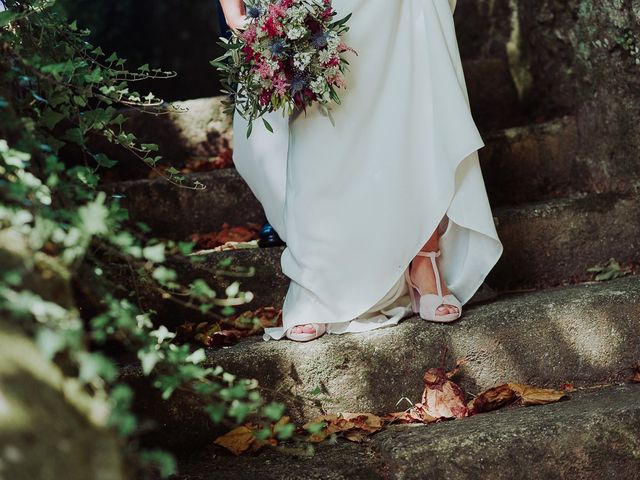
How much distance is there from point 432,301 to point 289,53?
3.29ft

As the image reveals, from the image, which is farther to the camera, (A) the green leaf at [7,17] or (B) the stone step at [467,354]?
(B) the stone step at [467,354]

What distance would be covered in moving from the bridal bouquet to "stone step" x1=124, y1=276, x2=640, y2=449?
84cm

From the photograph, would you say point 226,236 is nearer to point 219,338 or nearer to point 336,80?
point 219,338

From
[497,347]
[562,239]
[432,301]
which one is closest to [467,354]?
[497,347]

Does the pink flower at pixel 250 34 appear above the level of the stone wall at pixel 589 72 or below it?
above

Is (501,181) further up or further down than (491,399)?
further up

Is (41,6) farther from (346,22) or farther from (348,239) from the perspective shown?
(348,239)

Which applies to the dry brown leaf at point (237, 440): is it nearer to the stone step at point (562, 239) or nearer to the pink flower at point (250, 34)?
the pink flower at point (250, 34)

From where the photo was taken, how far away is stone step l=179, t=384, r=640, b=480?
231 centimetres

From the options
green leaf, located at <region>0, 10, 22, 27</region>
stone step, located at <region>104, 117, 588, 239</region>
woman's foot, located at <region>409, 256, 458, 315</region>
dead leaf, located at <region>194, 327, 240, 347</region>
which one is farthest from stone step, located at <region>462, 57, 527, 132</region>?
green leaf, located at <region>0, 10, 22, 27</region>

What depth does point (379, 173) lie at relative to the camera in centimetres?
295

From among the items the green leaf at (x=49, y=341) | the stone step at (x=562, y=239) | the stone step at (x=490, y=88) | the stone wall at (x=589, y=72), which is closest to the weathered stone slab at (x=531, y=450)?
the stone step at (x=562, y=239)

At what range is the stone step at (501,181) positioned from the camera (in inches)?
145

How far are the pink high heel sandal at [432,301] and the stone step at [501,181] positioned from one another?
950mm
